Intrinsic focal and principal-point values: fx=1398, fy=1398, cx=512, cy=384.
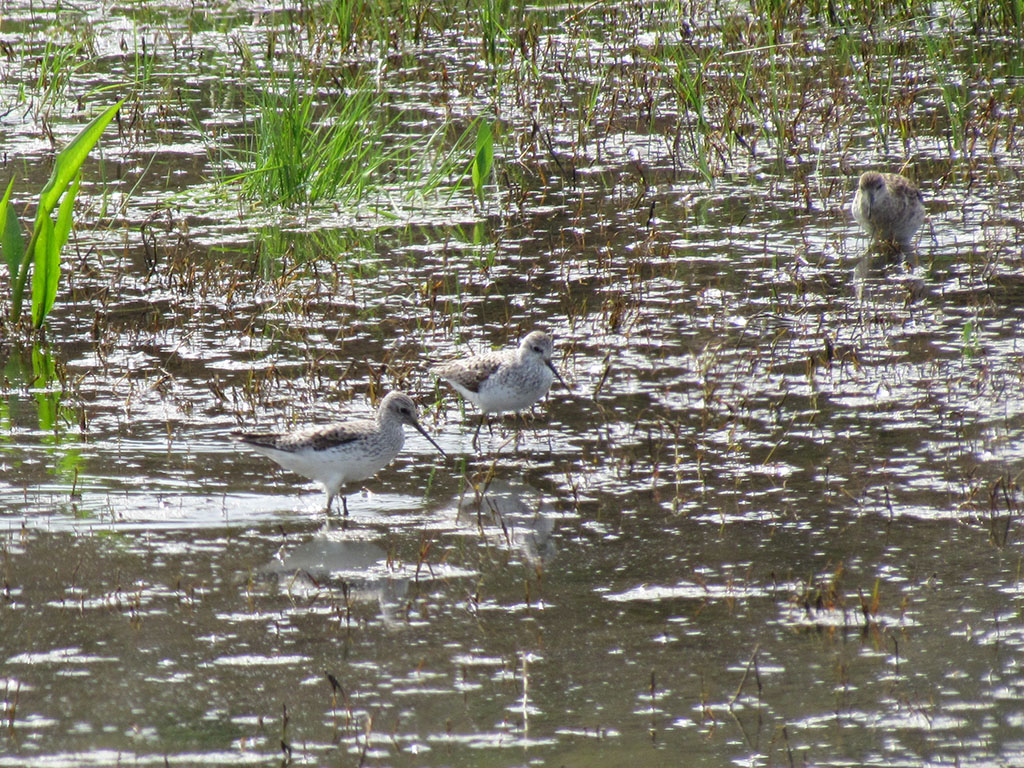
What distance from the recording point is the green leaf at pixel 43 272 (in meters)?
9.55

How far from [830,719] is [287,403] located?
4.39 meters

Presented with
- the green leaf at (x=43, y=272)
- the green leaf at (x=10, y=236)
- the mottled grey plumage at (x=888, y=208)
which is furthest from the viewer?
the mottled grey plumage at (x=888, y=208)

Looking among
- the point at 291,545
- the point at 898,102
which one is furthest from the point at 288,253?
the point at 898,102

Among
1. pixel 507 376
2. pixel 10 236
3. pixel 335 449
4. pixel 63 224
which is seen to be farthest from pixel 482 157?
pixel 335 449

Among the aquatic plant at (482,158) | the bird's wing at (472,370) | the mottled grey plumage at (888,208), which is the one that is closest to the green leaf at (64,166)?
the bird's wing at (472,370)

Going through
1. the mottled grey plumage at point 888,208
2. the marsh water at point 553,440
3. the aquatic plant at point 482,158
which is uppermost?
the aquatic plant at point 482,158

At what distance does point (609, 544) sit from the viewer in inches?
271

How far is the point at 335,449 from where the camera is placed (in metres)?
7.21

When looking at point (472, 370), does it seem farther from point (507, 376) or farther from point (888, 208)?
point (888, 208)

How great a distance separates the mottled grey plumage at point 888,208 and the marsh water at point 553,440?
234 millimetres

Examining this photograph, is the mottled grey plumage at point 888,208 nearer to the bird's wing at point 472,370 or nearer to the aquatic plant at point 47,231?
the bird's wing at point 472,370

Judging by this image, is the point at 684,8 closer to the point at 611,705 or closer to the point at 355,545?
the point at 355,545

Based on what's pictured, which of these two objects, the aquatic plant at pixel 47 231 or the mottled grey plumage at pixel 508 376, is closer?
the mottled grey plumage at pixel 508 376

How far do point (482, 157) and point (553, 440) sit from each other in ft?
14.4
